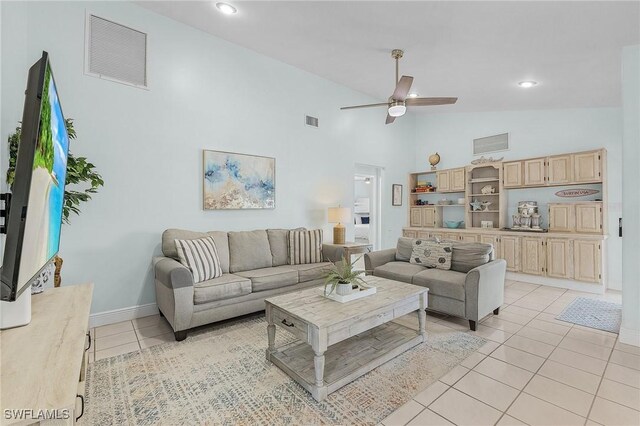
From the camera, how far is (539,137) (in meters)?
5.21

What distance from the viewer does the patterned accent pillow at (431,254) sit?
3.64m

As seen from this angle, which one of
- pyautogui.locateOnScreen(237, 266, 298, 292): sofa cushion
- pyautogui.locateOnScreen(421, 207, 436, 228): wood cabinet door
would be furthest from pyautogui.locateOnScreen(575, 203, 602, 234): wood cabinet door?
pyautogui.locateOnScreen(237, 266, 298, 292): sofa cushion

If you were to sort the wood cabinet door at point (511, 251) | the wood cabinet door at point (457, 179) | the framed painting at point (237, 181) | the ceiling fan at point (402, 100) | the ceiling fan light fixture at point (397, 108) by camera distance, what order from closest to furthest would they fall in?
the ceiling fan at point (402, 100), the ceiling fan light fixture at point (397, 108), the framed painting at point (237, 181), the wood cabinet door at point (511, 251), the wood cabinet door at point (457, 179)

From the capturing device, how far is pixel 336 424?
1.75 m

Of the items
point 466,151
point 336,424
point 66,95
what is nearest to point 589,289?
point 466,151

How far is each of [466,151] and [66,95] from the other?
6344 mm

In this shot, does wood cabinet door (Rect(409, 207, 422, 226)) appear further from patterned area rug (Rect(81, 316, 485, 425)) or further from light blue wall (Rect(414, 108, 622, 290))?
patterned area rug (Rect(81, 316, 485, 425))

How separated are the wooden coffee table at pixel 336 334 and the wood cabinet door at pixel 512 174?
12.1 feet

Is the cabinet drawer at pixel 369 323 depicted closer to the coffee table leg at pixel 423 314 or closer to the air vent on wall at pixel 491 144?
the coffee table leg at pixel 423 314

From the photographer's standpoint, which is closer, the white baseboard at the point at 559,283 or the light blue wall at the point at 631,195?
the light blue wall at the point at 631,195

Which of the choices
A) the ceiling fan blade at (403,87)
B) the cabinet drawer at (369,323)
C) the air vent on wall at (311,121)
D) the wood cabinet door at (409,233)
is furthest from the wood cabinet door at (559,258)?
the air vent on wall at (311,121)

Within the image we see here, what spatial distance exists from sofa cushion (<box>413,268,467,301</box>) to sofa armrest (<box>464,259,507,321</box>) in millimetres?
86

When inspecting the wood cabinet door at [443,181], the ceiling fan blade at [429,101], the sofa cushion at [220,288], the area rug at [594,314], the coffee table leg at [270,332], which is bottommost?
the area rug at [594,314]

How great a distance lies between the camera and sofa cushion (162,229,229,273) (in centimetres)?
324
